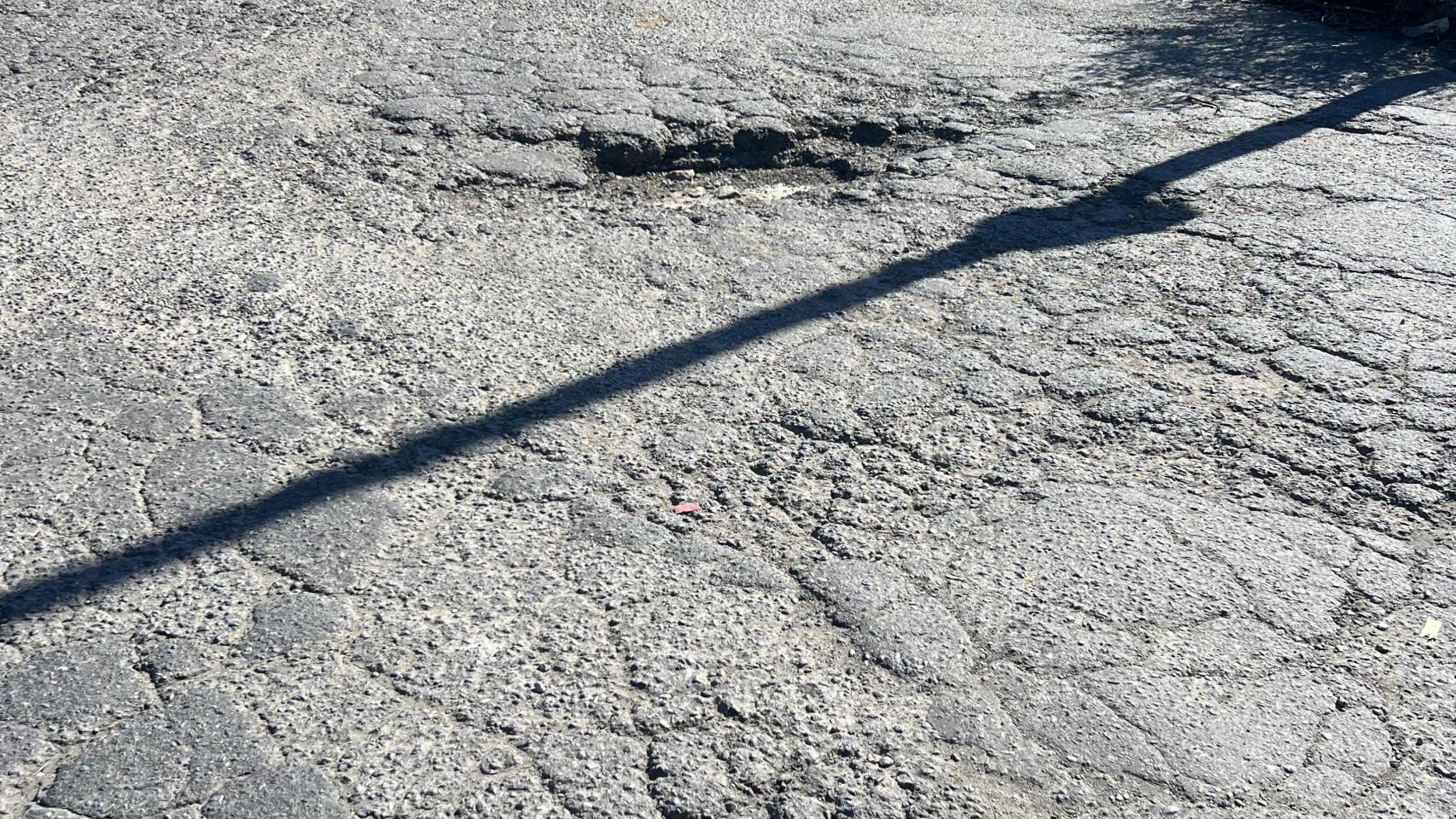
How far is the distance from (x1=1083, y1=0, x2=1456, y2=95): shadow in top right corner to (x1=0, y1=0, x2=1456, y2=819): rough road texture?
51 centimetres

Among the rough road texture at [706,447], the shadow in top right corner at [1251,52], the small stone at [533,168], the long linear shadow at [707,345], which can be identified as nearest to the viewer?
the rough road texture at [706,447]

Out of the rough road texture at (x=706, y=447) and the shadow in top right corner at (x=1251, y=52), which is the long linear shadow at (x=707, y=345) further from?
the shadow in top right corner at (x=1251, y=52)

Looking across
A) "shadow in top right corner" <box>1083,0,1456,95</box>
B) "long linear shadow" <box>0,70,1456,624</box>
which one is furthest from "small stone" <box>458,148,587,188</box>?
"shadow in top right corner" <box>1083,0,1456,95</box>

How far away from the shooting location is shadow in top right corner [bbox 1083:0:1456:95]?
205 inches

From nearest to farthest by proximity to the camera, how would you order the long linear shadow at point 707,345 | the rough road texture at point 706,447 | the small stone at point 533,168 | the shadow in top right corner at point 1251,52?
the rough road texture at point 706,447, the long linear shadow at point 707,345, the small stone at point 533,168, the shadow in top right corner at point 1251,52

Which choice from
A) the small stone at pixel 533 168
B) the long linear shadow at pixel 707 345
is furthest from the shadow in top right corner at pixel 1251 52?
the small stone at pixel 533 168

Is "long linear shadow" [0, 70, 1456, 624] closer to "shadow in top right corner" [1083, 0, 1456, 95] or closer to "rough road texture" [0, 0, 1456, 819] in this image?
"rough road texture" [0, 0, 1456, 819]

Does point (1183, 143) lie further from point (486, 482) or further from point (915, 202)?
point (486, 482)

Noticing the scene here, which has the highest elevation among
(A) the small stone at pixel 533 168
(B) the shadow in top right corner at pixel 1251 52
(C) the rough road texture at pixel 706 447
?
(B) the shadow in top right corner at pixel 1251 52

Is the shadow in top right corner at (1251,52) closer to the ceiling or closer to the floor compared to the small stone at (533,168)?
closer to the ceiling

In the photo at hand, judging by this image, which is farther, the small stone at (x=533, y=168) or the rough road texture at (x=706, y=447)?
the small stone at (x=533, y=168)

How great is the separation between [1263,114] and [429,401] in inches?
139

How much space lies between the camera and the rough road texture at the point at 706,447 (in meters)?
1.87

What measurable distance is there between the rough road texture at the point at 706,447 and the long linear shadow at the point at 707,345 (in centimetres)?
1
